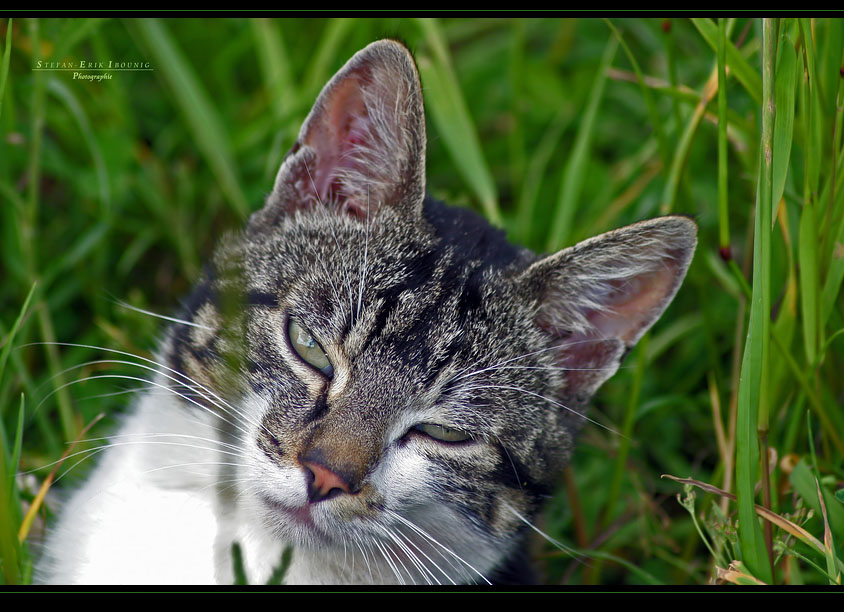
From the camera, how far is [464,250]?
2.44 m

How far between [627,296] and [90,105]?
2665mm

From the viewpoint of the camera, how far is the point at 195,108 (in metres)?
3.72

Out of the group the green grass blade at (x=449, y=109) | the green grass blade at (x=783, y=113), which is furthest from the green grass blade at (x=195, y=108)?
the green grass blade at (x=783, y=113)

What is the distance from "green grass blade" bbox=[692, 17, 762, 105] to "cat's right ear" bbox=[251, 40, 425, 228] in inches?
37.9

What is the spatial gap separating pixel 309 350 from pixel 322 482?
0.40 m

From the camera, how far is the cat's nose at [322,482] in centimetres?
200

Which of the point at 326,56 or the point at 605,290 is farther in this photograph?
the point at 326,56

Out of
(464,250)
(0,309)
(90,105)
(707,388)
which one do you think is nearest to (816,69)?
(464,250)

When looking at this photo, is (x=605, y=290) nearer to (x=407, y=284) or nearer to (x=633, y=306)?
(x=633, y=306)

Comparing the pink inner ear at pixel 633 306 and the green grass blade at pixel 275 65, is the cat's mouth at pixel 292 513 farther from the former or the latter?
the green grass blade at pixel 275 65

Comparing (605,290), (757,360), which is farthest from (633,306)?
(757,360)

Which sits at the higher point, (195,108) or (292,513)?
(195,108)

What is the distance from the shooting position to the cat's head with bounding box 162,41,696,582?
83.0 inches

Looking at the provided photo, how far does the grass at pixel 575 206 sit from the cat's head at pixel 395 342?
0.98ft
